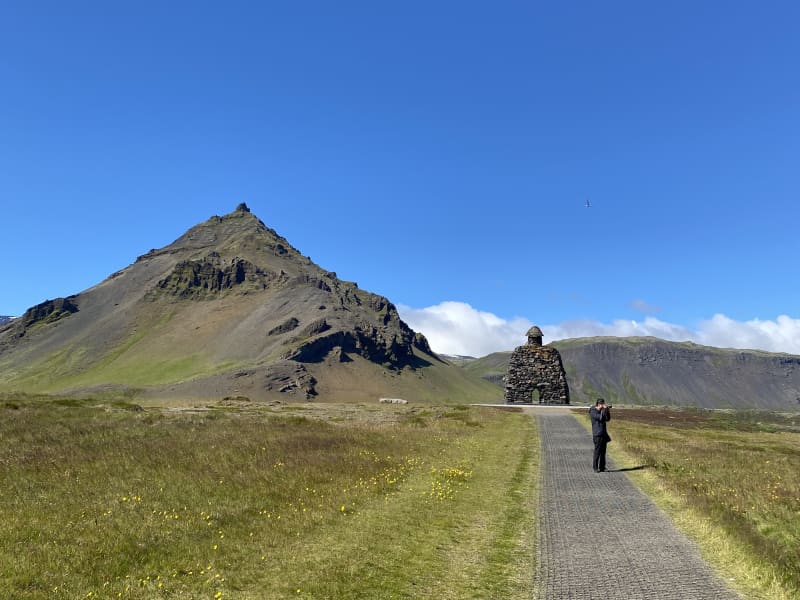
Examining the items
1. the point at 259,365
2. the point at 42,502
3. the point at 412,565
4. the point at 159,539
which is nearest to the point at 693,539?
the point at 412,565

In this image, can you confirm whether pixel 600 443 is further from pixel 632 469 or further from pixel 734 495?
pixel 734 495

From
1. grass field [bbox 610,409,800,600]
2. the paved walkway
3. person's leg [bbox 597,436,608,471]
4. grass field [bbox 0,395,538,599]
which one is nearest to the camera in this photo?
the paved walkway

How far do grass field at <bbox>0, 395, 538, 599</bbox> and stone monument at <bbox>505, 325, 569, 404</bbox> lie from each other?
4362 cm

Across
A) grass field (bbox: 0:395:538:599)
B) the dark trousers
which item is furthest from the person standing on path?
grass field (bbox: 0:395:538:599)

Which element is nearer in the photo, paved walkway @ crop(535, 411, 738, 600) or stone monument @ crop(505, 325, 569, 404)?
paved walkway @ crop(535, 411, 738, 600)

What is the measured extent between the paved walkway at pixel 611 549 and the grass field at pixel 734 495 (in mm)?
533

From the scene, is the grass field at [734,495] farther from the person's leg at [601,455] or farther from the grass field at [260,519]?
the grass field at [260,519]

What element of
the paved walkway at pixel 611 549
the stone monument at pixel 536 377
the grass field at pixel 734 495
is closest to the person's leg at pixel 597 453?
the grass field at pixel 734 495

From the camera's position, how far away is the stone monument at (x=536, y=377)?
65875 mm

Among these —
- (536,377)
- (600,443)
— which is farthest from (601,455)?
(536,377)

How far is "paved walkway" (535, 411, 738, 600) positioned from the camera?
28.8 ft

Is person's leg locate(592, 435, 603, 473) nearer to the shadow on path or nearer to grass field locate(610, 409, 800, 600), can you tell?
the shadow on path

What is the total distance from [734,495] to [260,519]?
12753 mm

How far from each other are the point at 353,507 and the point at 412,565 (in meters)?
4.27
